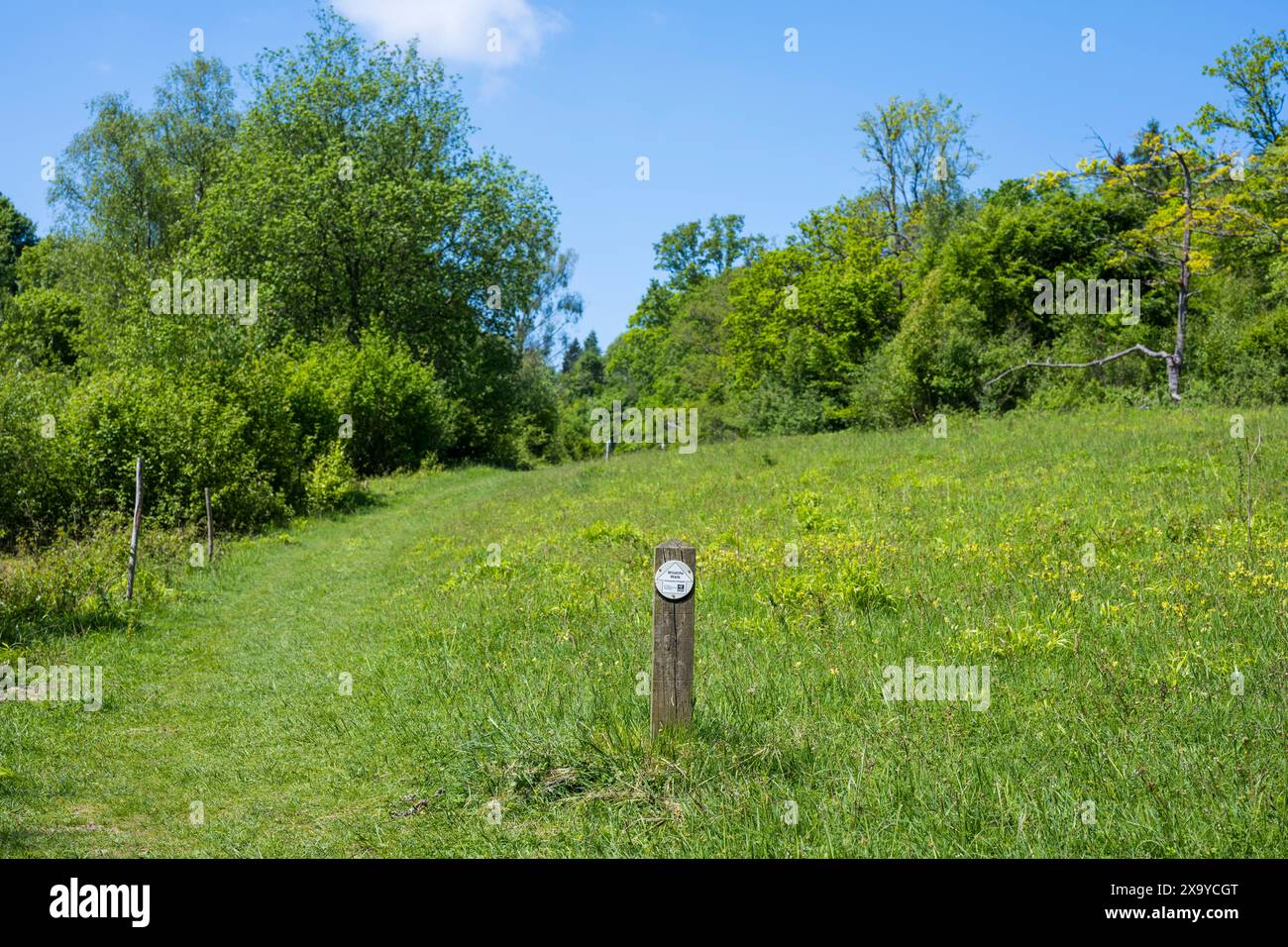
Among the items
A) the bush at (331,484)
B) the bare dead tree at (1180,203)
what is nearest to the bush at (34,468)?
the bush at (331,484)

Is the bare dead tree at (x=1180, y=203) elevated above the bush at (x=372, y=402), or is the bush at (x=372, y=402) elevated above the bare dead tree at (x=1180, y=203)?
the bare dead tree at (x=1180, y=203)

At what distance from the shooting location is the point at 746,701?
688 centimetres

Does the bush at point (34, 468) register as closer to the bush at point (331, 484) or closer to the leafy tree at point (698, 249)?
the bush at point (331, 484)

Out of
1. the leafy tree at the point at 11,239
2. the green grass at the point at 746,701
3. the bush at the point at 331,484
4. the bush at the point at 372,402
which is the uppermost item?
the leafy tree at the point at 11,239

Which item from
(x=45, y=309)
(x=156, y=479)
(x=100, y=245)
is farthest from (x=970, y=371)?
(x=45, y=309)

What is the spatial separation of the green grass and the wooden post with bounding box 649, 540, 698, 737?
172mm

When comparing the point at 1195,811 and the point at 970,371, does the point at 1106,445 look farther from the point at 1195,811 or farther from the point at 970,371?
the point at 970,371

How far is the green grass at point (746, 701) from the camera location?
5.18 meters

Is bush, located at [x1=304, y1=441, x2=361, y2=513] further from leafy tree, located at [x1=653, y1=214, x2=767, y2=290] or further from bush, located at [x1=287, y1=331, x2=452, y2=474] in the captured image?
leafy tree, located at [x1=653, y1=214, x2=767, y2=290]

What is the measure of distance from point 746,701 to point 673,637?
4.39 ft

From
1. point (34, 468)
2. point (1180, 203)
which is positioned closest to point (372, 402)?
point (34, 468)

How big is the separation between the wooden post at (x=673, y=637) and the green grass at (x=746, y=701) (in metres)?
0.17

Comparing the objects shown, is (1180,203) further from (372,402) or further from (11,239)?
(11,239)
